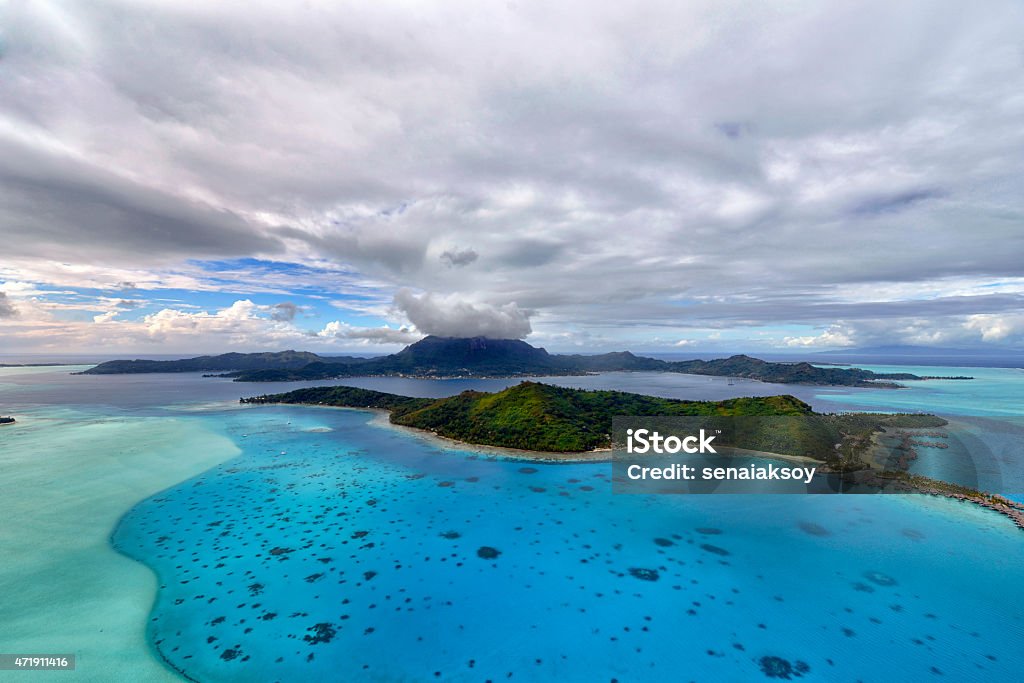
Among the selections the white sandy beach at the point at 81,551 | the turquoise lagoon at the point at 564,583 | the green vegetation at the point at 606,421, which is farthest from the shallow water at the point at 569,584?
the green vegetation at the point at 606,421

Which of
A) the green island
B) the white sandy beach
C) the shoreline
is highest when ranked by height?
the green island

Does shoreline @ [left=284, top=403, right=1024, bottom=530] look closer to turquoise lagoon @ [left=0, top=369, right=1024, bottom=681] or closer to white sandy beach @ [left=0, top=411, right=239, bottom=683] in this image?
turquoise lagoon @ [left=0, top=369, right=1024, bottom=681]

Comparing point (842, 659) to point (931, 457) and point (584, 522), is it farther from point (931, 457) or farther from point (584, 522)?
point (931, 457)

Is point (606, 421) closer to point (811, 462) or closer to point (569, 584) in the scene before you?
point (811, 462)

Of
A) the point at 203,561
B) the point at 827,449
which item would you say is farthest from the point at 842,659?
the point at 827,449

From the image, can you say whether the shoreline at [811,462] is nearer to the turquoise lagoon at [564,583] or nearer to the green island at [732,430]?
the green island at [732,430]

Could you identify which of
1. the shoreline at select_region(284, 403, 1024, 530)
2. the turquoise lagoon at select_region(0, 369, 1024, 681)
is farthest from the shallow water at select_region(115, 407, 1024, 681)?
the shoreline at select_region(284, 403, 1024, 530)


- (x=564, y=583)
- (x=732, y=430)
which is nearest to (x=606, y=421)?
(x=732, y=430)
